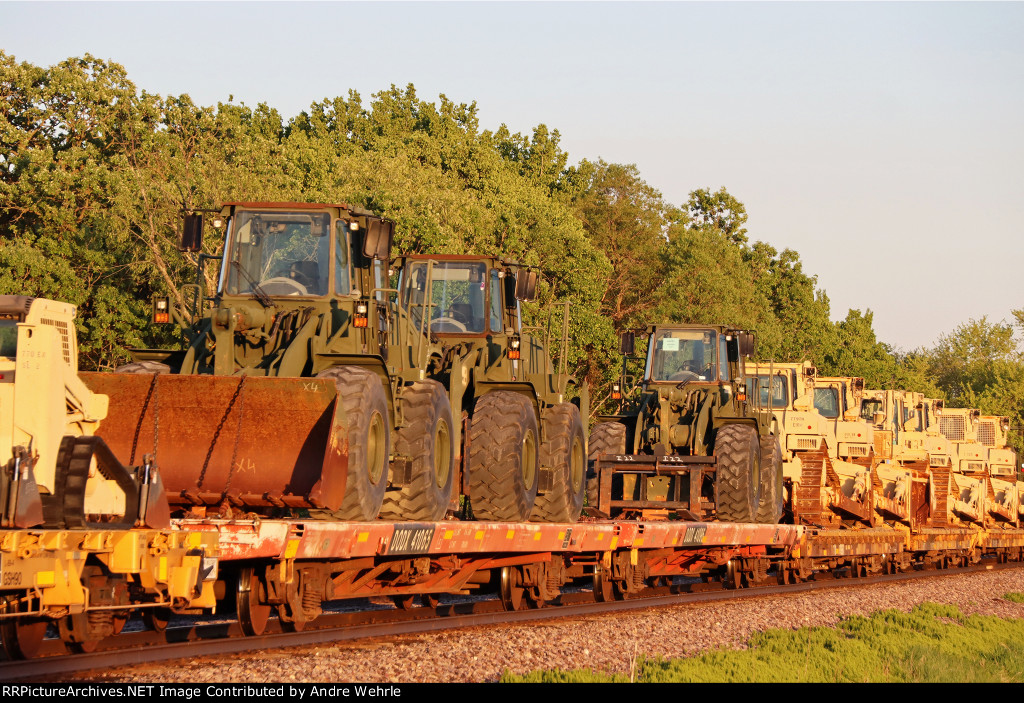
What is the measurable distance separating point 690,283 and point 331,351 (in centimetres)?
3796

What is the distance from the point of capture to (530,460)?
14.4 meters

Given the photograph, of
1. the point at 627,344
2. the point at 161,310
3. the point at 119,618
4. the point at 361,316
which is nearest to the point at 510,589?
the point at 361,316

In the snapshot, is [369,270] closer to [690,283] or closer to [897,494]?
[897,494]

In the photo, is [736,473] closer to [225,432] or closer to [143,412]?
[225,432]

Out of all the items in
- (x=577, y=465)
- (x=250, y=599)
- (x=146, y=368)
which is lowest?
(x=250, y=599)

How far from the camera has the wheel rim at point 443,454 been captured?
12414 mm

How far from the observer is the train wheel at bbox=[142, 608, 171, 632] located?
10.6 m

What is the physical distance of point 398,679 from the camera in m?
8.54

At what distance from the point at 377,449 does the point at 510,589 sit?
385cm

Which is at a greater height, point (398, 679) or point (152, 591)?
point (152, 591)

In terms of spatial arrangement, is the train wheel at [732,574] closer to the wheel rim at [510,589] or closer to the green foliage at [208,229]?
the green foliage at [208,229]

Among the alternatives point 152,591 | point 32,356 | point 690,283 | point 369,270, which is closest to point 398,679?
point 152,591

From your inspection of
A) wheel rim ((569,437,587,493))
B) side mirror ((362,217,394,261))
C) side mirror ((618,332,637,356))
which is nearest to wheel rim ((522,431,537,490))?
wheel rim ((569,437,587,493))

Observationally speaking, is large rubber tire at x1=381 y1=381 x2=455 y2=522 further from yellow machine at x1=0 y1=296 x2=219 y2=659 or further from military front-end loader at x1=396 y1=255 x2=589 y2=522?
yellow machine at x1=0 y1=296 x2=219 y2=659
